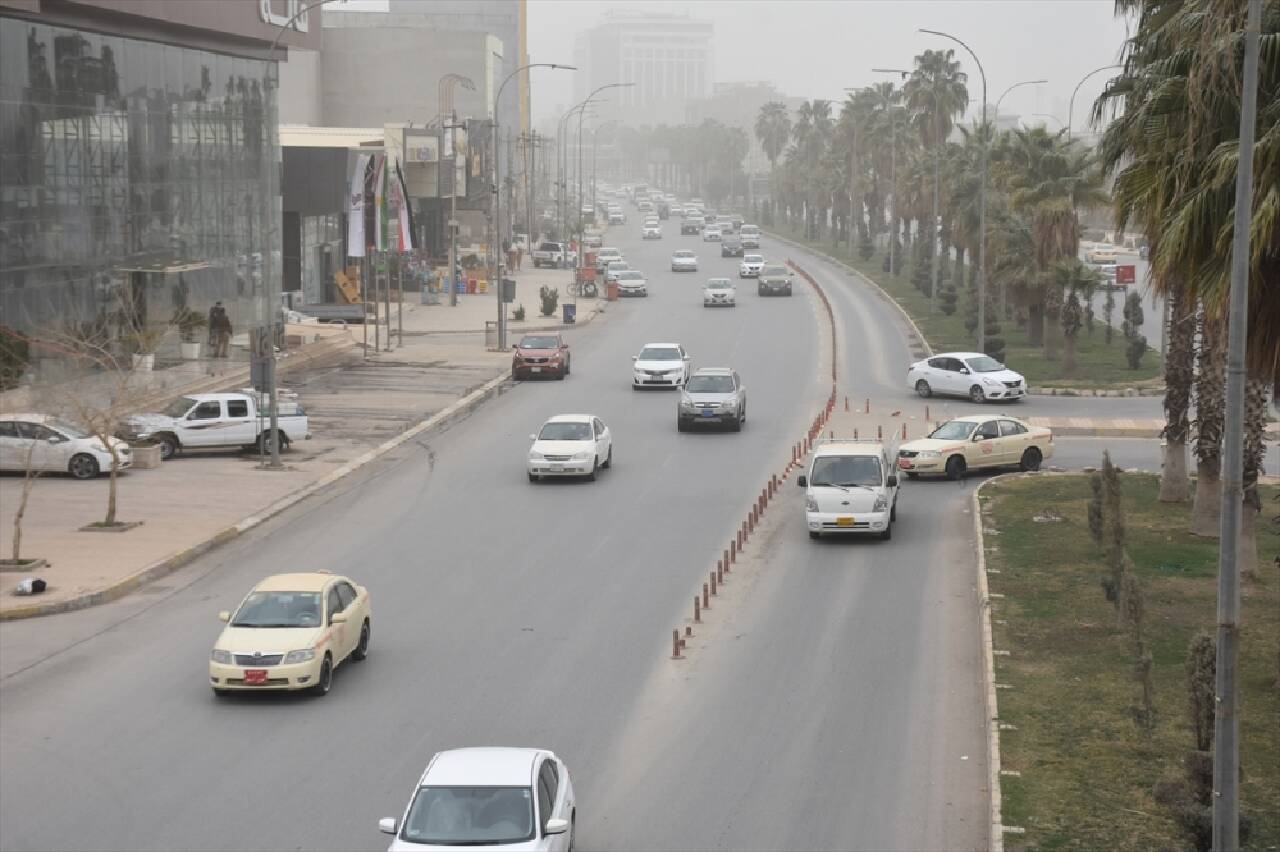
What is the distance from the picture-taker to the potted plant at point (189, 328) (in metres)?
58.5

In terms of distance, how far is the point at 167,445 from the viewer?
145 feet

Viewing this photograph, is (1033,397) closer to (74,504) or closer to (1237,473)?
(74,504)

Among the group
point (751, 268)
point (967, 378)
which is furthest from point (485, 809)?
point (751, 268)

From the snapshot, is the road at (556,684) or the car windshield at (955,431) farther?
the car windshield at (955,431)

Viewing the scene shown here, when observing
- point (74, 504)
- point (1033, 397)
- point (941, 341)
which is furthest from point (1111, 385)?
A: point (74, 504)

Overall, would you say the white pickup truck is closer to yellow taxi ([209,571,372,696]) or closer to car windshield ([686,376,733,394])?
car windshield ([686,376,733,394])

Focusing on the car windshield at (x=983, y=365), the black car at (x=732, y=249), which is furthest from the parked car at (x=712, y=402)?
the black car at (x=732, y=249)

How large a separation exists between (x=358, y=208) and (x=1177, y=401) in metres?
37.3

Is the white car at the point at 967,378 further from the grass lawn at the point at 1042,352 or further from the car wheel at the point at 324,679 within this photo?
the car wheel at the point at 324,679

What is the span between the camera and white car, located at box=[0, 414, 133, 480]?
40750 millimetres

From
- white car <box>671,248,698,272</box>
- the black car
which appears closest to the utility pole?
white car <box>671,248,698,272</box>

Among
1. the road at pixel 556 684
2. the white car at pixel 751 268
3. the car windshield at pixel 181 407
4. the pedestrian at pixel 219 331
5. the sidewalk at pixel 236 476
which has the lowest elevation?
→ the road at pixel 556 684

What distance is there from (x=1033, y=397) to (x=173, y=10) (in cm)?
2892

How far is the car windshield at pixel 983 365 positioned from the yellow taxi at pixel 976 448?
11.4 m
